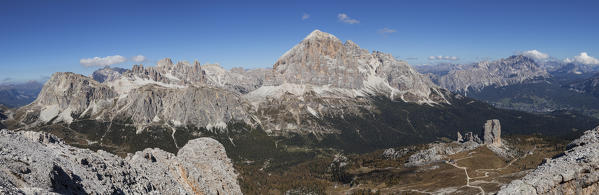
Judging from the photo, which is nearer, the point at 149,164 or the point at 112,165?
the point at 112,165

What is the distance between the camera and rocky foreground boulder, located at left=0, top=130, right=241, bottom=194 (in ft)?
102

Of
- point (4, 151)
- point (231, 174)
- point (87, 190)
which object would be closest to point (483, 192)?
point (231, 174)

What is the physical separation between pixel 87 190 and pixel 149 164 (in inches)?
764

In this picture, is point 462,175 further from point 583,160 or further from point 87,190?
point 87,190

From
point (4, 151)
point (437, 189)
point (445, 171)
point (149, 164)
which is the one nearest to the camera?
point (4, 151)

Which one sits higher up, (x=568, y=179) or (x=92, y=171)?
(x=92, y=171)

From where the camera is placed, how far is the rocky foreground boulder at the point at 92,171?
31109mm

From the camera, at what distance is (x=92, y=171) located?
41.7m

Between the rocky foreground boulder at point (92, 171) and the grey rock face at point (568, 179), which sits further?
the grey rock face at point (568, 179)

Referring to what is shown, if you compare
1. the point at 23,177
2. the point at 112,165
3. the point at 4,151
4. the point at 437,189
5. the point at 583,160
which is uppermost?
the point at 4,151

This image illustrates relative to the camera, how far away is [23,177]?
100ft

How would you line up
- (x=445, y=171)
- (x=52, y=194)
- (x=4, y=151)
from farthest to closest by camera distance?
(x=445, y=171) → (x=4, y=151) → (x=52, y=194)

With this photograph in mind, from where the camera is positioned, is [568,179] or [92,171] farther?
[568,179]

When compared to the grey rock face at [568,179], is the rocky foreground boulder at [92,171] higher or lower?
higher
